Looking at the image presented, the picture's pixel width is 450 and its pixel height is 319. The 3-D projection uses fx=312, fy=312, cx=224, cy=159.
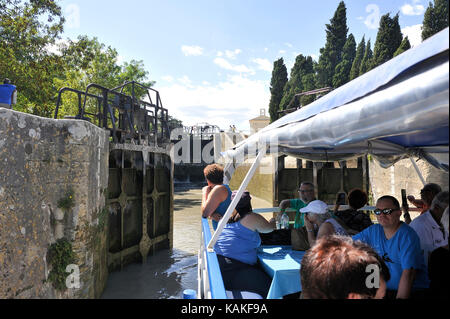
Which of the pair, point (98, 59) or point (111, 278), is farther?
point (98, 59)

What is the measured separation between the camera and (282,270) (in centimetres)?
269

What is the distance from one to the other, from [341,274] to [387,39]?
26.9 m

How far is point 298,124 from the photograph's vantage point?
2.37 meters

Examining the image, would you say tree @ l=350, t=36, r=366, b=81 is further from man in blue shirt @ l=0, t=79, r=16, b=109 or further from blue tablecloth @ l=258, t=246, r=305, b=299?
man in blue shirt @ l=0, t=79, r=16, b=109

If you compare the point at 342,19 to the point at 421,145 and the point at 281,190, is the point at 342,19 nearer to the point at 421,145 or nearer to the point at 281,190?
the point at 281,190

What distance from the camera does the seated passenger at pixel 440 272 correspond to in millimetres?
2084

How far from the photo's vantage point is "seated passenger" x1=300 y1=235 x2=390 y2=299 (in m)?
1.21

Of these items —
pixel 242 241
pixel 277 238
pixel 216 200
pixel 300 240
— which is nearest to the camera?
pixel 242 241

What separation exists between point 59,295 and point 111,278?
248 centimetres

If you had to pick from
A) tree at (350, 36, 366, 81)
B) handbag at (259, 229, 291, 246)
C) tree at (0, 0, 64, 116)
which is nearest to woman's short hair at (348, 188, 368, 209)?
handbag at (259, 229, 291, 246)

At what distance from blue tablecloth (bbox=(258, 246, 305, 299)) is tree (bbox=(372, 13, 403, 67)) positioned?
2376cm

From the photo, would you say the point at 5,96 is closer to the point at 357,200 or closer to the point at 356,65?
the point at 357,200

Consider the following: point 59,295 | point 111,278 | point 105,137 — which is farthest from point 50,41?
point 59,295

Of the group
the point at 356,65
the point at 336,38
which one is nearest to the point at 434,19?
the point at 356,65
